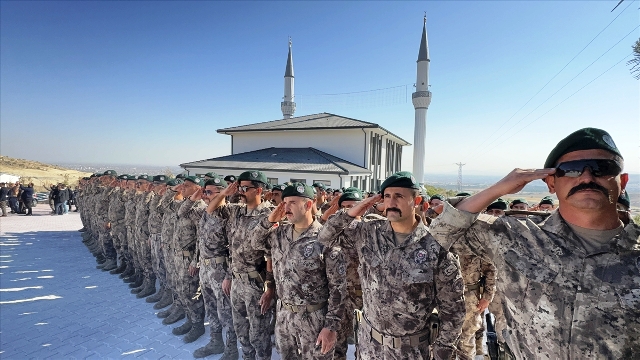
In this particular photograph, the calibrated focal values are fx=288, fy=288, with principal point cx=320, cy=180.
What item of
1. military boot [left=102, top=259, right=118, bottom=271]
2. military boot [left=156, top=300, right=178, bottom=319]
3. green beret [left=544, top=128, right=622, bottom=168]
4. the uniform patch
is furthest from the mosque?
green beret [left=544, top=128, right=622, bottom=168]

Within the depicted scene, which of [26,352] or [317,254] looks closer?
[317,254]

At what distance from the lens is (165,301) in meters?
5.54

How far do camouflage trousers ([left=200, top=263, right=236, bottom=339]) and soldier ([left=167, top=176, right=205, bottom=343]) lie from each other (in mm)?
483

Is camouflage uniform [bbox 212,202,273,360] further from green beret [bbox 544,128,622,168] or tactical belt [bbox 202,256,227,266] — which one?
green beret [bbox 544,128,622,168]

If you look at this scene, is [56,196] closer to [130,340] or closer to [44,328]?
[44,328]

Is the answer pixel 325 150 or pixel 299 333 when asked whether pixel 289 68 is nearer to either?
pixel 325 150

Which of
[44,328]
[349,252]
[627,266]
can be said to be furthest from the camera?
[44,328]

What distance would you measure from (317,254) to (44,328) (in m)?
5.07

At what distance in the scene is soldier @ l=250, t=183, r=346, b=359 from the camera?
272 centimetres

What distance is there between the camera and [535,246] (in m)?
1.46

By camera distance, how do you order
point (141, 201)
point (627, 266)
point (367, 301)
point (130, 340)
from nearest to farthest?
point (627, 266) < point (367, 301) < point (130, 340) < point (141, 201)

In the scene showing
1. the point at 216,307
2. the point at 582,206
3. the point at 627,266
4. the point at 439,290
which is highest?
the point at 582,206

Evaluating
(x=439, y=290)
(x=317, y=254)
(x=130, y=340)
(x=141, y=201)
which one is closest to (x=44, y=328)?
(x=130, y=340)

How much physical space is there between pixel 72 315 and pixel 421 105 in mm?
26680
